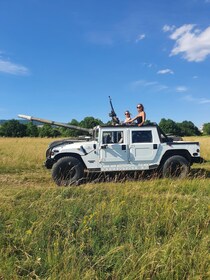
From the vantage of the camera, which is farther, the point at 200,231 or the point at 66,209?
the point at 66,209

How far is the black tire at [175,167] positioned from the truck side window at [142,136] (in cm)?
80

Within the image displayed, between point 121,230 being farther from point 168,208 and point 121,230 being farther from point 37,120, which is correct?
point 37,120

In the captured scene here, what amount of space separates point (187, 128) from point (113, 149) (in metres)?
88.5

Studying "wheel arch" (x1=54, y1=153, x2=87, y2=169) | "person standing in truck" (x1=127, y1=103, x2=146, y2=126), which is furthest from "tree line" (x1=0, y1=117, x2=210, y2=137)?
"wheel arch" (x1=54, y1=153, x2=87, y2=169)

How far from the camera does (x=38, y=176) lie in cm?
994

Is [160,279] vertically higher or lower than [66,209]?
lower

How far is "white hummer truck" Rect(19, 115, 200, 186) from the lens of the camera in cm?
842

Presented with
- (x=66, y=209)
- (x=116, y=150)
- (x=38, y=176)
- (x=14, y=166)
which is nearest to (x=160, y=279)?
(x=66, y=209)

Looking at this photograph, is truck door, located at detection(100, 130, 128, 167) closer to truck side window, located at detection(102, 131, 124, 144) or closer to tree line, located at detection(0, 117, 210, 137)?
truck side window, located at detection(102, 131, 124, 144)

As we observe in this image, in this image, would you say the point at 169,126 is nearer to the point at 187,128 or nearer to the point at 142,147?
the point at 187,128

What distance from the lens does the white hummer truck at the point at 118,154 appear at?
8.42 metres

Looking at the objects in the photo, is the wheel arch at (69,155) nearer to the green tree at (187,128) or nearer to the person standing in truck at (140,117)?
the person standing in truck at (140,117)

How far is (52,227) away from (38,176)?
5995 mm

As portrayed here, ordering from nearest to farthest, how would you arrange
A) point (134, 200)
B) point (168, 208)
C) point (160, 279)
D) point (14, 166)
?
point (160, 279) < point (168, 208) < point (134, 200) < point (14, 166)
